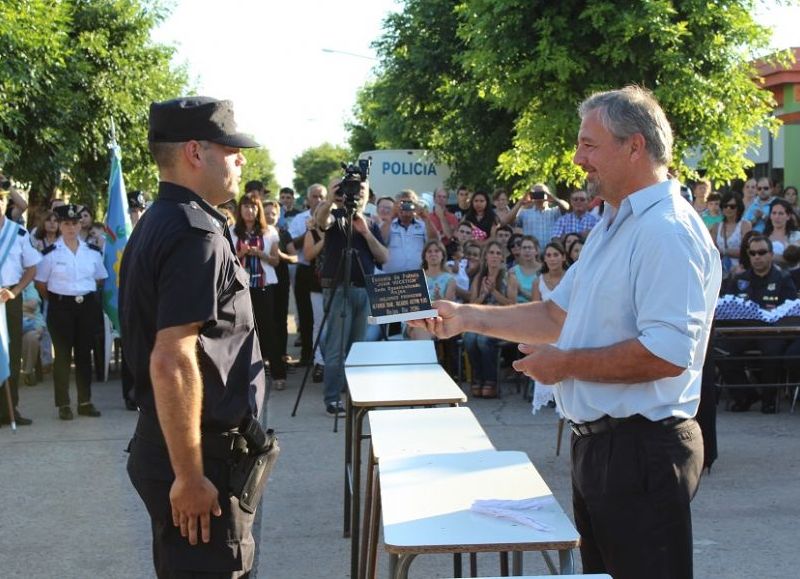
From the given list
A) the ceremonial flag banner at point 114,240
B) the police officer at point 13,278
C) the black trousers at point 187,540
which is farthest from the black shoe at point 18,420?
the black trousers at point 187,540

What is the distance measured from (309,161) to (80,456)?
350 feet

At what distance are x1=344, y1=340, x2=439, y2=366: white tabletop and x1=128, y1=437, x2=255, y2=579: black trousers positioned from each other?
2.73m

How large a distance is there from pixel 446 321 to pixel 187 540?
1.25 m

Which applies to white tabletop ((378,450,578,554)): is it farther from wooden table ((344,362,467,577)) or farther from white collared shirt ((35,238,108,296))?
white collared shirt ((35,238,108,296))

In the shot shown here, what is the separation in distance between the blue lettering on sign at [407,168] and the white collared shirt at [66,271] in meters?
14.9

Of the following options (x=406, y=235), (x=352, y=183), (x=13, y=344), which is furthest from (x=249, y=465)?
(x=406, y=235)

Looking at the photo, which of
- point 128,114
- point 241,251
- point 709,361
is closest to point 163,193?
point 709,361

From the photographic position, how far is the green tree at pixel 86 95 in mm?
15789

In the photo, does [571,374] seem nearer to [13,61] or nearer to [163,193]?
[163,193]

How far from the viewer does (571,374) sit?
8.86 ft

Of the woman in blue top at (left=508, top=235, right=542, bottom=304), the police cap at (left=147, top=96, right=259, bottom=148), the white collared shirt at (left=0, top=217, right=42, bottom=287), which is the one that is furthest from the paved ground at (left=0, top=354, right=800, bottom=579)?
the police cap at (left=147, top=96, right=259, bottom=148)

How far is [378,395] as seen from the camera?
4648 mm

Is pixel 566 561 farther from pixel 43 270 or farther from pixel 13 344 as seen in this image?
pixel 13 344

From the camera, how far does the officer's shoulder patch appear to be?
2.69 m
